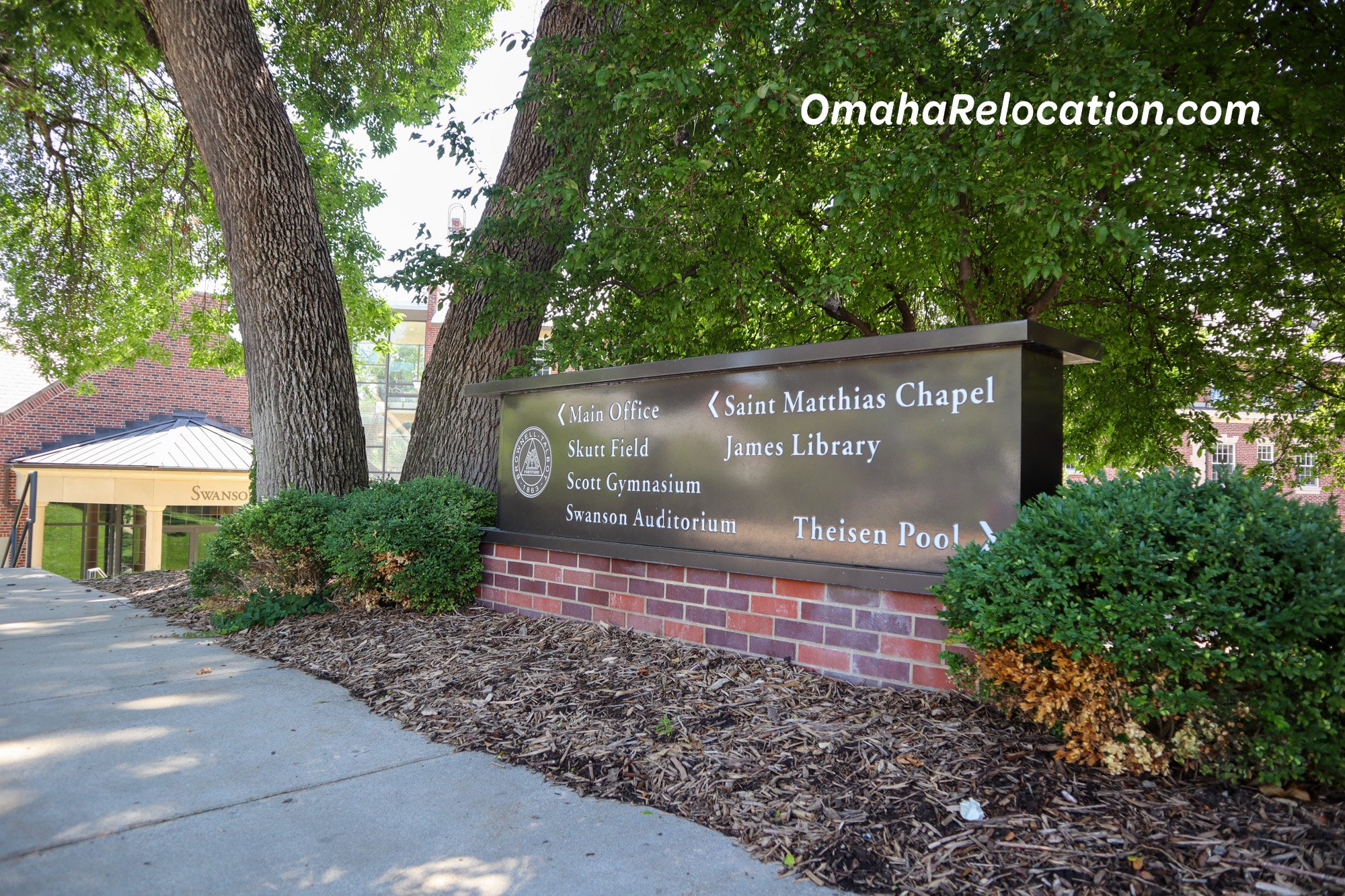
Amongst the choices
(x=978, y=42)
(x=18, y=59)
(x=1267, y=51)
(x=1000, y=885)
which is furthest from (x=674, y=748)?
(x=18, y=59)

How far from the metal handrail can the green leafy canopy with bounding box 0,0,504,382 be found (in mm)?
8259

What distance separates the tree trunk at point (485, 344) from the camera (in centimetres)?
745

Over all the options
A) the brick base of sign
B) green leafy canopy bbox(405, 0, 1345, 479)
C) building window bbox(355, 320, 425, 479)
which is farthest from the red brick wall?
the brick base of sign

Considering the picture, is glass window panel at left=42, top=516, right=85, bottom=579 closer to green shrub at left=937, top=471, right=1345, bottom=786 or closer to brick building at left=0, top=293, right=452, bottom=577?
brick building at left=0, top=293, right=452, bottom=577

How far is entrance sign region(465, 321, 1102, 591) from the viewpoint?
12.0 ft

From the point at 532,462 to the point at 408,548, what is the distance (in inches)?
A: 42.2

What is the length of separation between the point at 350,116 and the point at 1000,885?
13.2 metres

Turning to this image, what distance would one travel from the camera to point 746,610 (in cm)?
449

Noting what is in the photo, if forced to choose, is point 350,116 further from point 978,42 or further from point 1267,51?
point 1267,51

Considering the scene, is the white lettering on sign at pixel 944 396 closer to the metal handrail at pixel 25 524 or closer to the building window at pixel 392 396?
the metal handrail at pixel 25 524

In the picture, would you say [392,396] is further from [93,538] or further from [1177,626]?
[1177,626]

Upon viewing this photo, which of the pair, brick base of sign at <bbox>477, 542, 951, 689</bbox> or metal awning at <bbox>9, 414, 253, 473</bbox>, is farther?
metal awning at <bbox>9, 414, 253, 473</bbox>

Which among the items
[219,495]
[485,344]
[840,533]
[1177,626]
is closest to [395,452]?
[219,495]

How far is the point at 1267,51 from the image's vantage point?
7.11m
